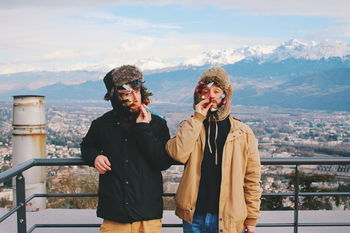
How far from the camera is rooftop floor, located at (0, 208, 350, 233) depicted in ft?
16.6

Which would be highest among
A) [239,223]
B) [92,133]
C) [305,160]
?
[92,133]

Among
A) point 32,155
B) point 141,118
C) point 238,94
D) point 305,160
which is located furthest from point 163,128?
point 238,94

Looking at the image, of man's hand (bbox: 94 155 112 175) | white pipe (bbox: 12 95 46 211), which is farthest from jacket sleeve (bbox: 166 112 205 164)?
white pipe (bbox: 12 95 46 211)

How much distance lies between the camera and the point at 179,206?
2.86 m

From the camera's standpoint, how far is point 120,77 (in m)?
2.77

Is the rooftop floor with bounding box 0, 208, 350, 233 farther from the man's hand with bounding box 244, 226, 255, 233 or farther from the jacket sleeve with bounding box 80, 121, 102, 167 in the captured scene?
the man's hand with bounding box 244, 226, 255, 233

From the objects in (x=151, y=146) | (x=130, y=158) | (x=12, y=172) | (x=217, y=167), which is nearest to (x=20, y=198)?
(x=12, y=172)

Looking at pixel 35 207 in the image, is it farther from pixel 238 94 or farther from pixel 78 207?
pixel 238 94

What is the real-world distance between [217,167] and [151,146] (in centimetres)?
45

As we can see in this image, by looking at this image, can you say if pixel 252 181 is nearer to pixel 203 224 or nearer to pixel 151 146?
pixel 203 224

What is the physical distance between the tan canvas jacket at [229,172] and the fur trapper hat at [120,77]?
1.47 ft

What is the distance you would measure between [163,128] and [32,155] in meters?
3.32

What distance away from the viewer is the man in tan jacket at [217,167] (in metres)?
2.73

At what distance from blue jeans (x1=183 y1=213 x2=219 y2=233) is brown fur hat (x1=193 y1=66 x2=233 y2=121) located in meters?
0.65
